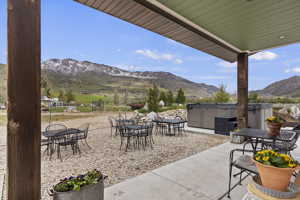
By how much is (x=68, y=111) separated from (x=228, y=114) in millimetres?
10267

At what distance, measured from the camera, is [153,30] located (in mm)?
3004

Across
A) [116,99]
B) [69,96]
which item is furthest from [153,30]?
[69,96]

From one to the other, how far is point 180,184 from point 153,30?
2.72 m

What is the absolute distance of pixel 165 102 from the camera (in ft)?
46.9

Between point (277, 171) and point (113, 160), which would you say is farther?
point (113, 160)

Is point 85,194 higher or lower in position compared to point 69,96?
lower

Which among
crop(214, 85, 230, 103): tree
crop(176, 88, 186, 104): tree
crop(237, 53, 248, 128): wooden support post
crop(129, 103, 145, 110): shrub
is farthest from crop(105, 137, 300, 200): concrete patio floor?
crop(176, 88, 186, 104): tree

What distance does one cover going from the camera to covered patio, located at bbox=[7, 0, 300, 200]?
1.12 m

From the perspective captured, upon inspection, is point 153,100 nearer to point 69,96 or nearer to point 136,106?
point 136,106

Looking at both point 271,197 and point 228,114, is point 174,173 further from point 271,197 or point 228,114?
point 228,114

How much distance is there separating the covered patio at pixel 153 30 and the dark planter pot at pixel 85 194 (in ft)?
0.53

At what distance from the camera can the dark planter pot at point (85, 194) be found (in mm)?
1288

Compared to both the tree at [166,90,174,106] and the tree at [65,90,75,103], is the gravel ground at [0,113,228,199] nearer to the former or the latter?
the tree at [65,90,75,103]

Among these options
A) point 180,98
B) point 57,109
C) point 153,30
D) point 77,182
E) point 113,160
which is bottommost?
point 113,160
